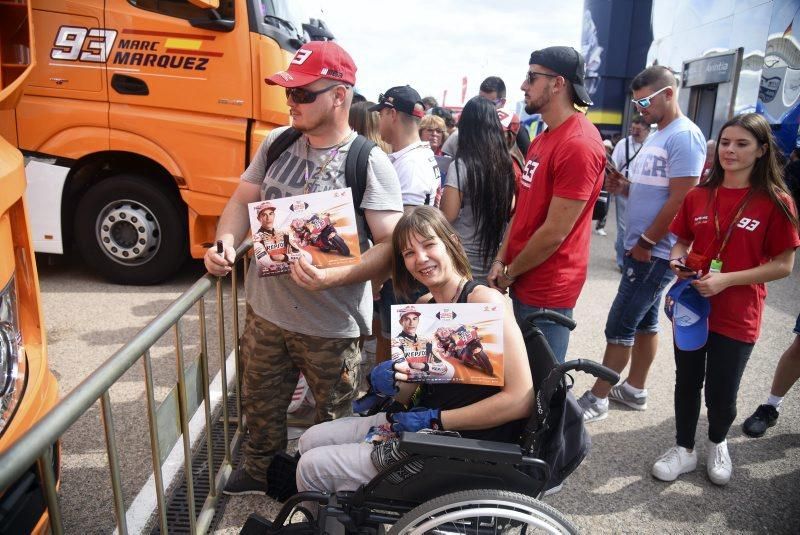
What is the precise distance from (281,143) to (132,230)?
3.55 meters

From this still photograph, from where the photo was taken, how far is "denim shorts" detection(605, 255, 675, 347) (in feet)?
11.1

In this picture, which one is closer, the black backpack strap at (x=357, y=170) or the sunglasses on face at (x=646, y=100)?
the black backpack strap at (x=357, y=170)

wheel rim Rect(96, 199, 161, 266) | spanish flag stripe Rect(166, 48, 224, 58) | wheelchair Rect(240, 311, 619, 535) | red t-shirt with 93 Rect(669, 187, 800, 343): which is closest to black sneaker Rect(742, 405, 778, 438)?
red t-shirt with 93 Rect(669, 187, 800, 343)

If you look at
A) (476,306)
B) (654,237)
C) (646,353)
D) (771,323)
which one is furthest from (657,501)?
(771,323)

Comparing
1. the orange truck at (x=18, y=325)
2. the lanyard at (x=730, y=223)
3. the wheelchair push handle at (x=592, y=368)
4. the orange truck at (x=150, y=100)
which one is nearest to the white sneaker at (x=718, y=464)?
the lanyard at (x=730, y=223)

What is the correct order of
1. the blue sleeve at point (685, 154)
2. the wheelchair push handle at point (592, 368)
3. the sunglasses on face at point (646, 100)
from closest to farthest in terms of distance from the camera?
1. the wheelchair push handle at point (592, 368)
2. the blue sleeve at point (685, 154)
3. the sunglasses on face at point (646, 100)

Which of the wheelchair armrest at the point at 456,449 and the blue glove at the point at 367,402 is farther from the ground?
the wheelchair armrest at the point at 456,449

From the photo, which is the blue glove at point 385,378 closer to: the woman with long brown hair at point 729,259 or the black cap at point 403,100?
the woman with long brown hair at point 729,259

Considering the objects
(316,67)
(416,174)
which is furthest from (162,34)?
(316,67)

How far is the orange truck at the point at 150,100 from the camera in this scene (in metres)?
4.72

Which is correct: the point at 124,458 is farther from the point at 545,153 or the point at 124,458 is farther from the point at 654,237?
the point at 654,237

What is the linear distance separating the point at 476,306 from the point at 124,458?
2127 mm

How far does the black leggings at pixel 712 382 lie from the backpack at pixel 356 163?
5.66 feet

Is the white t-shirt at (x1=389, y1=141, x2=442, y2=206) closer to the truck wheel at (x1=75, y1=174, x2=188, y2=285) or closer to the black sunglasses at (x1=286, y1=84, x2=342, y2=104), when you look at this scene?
the black sunglasses at (x1=286, y1=84, x2=342, y2=104)
